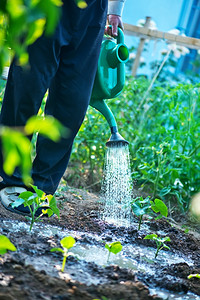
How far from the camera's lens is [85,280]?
1308mm

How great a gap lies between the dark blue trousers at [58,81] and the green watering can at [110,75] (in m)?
0.18

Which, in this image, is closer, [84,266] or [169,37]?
[84,266]

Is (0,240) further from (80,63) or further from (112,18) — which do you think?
(112,18)

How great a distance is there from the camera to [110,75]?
7.36ft

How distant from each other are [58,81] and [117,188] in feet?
2.60

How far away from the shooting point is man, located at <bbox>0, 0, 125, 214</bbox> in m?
1.83

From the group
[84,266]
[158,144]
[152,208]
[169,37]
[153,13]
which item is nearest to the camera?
[84,266]

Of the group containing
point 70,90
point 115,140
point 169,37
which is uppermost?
point 169,37

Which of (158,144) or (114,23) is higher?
(114,23)

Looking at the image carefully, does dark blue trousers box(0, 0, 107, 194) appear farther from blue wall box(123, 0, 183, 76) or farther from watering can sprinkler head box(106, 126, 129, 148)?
blue wall box(123, 0, 183, 76)

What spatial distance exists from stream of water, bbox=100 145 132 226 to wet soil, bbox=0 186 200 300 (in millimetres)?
71

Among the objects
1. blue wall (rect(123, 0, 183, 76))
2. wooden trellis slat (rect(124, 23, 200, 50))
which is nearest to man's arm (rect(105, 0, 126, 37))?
wooden trellis slat (rect(124, 23, 200, 50))

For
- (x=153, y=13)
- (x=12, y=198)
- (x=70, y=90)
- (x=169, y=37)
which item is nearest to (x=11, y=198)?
(x=12, y=198)

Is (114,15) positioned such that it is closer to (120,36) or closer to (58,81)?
(120,36)
